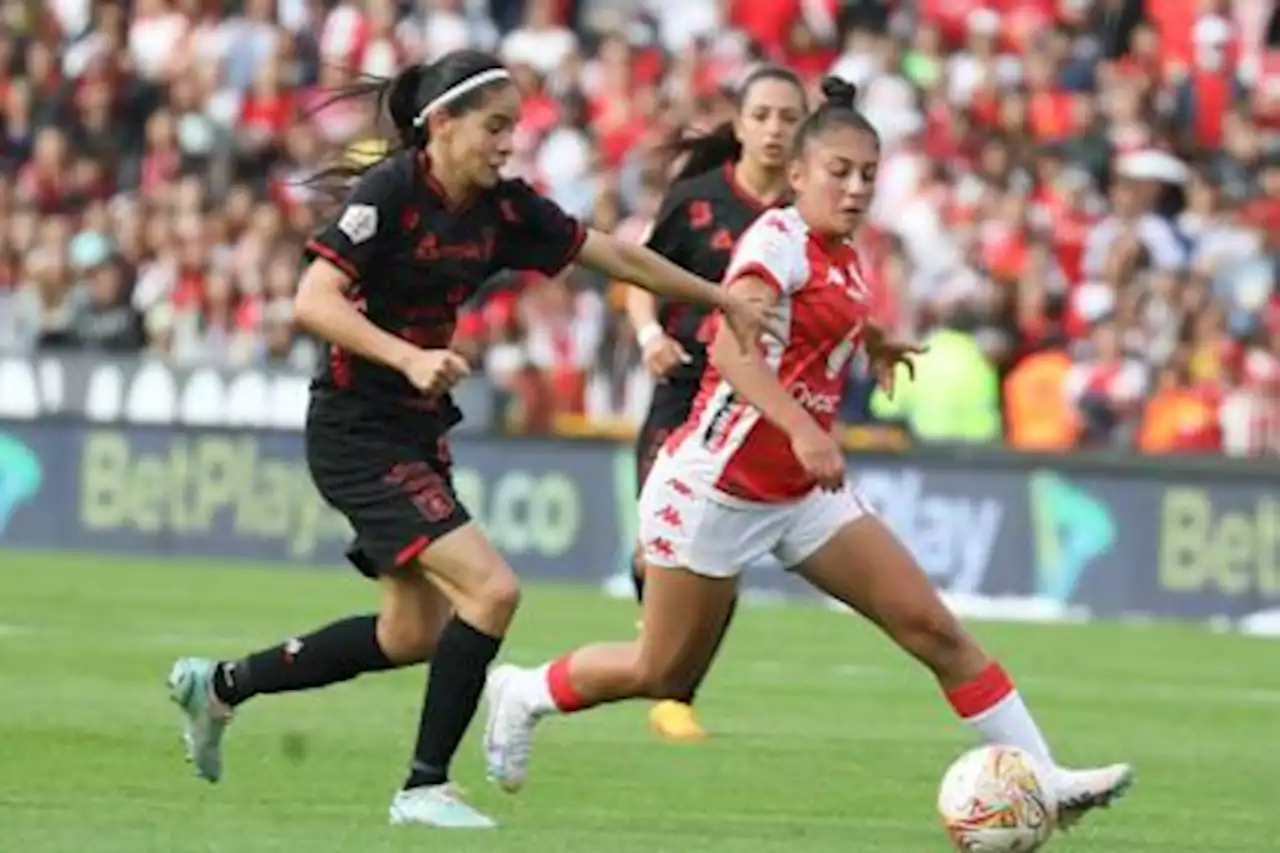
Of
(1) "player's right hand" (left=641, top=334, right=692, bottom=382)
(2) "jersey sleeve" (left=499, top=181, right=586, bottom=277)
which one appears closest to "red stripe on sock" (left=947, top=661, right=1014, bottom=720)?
(2) "jersey sleeve" (left=499, top=181, right=586, bottom=277)

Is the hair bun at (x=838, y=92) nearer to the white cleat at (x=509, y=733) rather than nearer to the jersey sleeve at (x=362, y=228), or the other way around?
the jersey sleeve at (x=362, y=228)

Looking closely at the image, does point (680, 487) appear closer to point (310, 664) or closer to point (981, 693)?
point (981, 693)

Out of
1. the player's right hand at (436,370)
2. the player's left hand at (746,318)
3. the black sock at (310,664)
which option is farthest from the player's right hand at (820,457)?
the black sock at (310,664)

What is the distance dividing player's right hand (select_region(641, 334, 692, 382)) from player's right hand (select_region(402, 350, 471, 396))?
10.5ft

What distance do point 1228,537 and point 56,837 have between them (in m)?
13.0

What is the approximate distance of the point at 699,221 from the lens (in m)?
14.1

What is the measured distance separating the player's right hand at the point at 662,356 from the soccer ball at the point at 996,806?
3.25m

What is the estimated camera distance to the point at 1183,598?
22094mm

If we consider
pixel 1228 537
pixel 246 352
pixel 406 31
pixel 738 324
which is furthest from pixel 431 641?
pixel 406 31

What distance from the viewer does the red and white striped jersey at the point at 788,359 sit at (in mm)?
11008

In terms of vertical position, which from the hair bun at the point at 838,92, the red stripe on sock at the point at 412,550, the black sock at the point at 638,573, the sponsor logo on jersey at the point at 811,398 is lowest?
the black sock at the point at 638,573

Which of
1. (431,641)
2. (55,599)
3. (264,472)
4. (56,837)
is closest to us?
(56,837)

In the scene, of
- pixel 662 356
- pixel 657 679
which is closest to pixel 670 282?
pixel 657 679

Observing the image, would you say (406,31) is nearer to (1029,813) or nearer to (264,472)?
(264,472)
